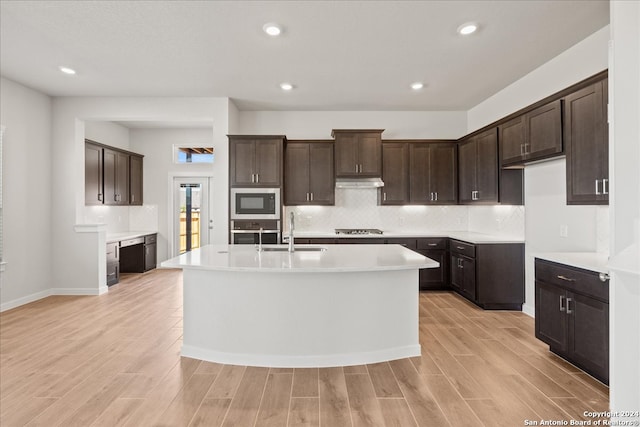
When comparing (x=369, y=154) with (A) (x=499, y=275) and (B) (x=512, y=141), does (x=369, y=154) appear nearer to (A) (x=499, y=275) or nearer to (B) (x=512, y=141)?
(B) (x=512, y=141)

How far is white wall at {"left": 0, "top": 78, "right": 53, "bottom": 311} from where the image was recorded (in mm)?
4434

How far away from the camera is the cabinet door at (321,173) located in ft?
18.4

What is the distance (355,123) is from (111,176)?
4.51 m

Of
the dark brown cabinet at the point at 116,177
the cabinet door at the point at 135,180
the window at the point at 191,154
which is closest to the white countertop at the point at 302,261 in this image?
the dark brown cabinet at the point at 116,177

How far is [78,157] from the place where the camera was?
519 centimetres

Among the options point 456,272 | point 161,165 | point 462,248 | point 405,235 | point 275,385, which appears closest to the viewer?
point 275,385

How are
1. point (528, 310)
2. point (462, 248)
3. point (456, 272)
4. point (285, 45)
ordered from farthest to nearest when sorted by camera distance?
point (456, 272) → point (462, 248) → point (528, 310) → point (285, 45)

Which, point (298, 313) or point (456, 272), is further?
point (456, 272)

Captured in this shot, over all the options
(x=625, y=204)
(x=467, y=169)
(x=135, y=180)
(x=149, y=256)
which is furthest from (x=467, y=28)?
(x=149, y=256)

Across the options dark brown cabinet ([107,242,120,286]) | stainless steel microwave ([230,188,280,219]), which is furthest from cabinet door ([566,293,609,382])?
dark brown cabinet ([107,242,120,286])

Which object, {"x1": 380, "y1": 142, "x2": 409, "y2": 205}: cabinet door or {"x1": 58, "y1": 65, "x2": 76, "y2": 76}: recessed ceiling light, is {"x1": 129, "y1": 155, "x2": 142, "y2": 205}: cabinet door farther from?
{"x1": 380, "y1": 142, "x2": 409, "y2": 205}: cabinet door

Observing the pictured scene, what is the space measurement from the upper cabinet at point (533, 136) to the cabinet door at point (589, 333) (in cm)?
148

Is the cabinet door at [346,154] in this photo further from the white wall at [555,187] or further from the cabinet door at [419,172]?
the white wall at [555,187]

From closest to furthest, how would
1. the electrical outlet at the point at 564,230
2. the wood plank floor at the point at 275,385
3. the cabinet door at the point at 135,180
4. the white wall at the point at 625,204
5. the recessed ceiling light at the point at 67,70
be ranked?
the white wall at the point at 625,204
the wood plank floor at the point at 275,385
the electrical outlet at the point at 564,230
the recessed ceiling light at the point at 67,70
the cabinet door at the point at 135,180
